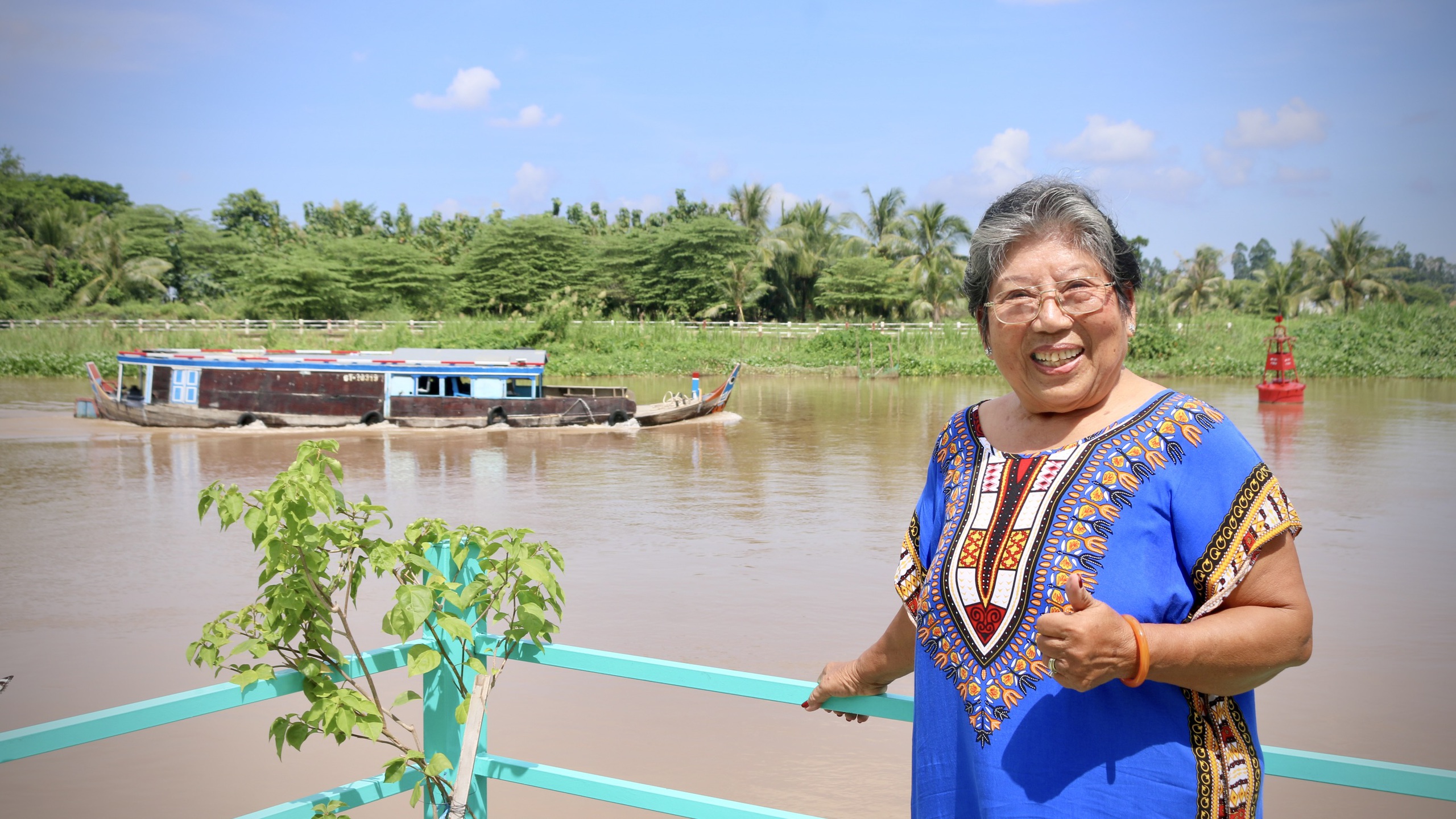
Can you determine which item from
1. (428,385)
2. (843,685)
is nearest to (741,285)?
(428,385)

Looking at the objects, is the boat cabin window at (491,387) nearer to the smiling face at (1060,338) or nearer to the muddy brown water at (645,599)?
the muddy brown water at (645,599)

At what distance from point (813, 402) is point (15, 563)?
17.1 m

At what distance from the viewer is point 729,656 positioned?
6199mm

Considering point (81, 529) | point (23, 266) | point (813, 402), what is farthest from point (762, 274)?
point (81, 529)

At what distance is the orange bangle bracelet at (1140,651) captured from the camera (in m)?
1.28

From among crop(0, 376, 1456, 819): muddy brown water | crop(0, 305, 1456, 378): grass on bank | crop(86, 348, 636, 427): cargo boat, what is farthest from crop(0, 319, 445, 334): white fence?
crop(0, 376, 1456, 819): muddy brown water

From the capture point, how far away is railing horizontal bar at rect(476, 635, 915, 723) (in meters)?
1.83

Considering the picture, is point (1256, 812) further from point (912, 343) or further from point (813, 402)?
point (912, 343)

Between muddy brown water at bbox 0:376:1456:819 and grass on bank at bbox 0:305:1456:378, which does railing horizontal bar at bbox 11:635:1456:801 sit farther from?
grass on bank at bbox 0:305:1456:378

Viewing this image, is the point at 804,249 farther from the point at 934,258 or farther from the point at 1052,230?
the point at 1052,230

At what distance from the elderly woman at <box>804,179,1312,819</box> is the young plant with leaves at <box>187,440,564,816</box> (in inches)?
33.6

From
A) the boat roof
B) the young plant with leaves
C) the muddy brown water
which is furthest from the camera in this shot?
the boat roof

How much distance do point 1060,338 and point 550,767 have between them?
4.33 feet

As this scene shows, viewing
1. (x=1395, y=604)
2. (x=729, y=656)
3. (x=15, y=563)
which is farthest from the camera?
(x=15, y=563)
